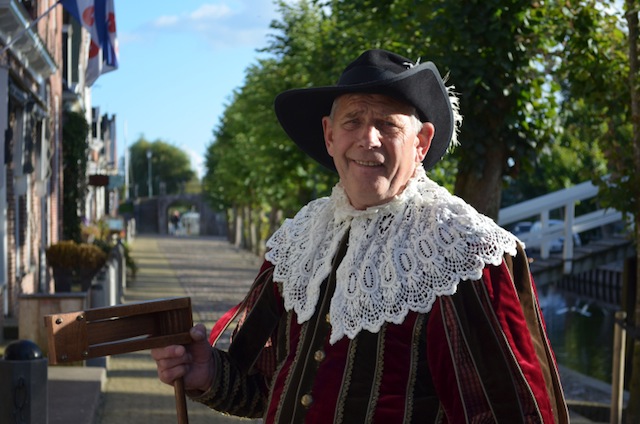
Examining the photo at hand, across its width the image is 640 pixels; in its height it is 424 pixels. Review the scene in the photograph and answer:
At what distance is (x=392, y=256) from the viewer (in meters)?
3.10

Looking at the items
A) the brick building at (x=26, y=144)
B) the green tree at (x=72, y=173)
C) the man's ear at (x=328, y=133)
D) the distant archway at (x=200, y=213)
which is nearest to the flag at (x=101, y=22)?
the brick building at (x=26, y=144)

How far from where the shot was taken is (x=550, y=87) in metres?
11.8

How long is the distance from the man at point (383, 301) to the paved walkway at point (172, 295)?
5.88 metres

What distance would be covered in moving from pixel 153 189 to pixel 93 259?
101649 mm

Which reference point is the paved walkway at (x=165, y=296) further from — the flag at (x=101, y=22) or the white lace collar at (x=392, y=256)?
the white lace collar at (x=392, y=256)

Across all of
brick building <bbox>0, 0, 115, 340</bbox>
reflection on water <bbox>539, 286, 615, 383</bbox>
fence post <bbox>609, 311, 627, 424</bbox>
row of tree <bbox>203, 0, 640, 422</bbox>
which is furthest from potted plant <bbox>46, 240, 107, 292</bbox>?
A: fence post <bbox>609, 311, 627, 424</bbox>

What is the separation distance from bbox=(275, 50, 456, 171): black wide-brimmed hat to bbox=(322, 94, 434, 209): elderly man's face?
4 centimetres

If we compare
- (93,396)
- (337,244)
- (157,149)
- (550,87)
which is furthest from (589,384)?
(157,149)

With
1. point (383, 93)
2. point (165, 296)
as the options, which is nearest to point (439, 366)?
point (383, 93)

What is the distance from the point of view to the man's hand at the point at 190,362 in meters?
3.13

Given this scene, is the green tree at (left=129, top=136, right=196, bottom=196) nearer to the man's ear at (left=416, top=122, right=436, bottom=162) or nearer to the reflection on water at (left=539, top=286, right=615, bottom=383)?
the reflection on water at (left=539, top=286, right=615, bottom=383)

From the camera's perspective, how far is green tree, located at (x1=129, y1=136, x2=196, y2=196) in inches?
4560

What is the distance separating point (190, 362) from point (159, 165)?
115 m

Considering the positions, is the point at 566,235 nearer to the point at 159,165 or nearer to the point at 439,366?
the point at 439,366
